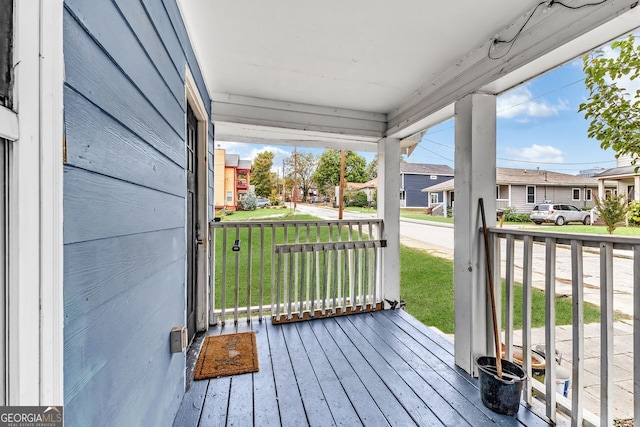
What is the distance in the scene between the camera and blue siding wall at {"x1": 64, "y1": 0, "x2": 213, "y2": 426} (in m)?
0.69

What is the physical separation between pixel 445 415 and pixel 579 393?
0.68 meters

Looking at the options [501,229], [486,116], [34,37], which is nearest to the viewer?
[34,37]

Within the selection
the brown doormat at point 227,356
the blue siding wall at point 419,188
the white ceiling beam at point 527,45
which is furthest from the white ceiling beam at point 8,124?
the blue siding wall at point 419,188

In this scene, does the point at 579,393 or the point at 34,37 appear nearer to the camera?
the point at 34,37

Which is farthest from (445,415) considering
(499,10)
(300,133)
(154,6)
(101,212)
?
(300,133)

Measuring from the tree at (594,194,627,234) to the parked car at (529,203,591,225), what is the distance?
0.09 m

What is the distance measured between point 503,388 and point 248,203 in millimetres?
3086

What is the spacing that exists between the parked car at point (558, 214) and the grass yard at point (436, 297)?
5.95 feet

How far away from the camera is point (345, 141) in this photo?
11.8ft

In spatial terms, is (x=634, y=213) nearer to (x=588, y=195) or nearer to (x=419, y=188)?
(x=588, y=195)

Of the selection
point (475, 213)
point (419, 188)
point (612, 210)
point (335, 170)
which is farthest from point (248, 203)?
point (419, 188)

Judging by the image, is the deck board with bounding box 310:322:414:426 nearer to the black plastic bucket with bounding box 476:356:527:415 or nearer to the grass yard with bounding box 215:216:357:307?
the black plastic bucket with bounding box 476:356:527:415

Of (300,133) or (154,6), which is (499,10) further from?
(300,133)

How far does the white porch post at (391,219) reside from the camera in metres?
3.40
